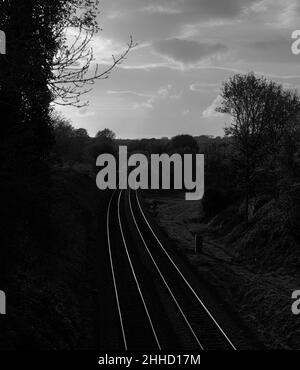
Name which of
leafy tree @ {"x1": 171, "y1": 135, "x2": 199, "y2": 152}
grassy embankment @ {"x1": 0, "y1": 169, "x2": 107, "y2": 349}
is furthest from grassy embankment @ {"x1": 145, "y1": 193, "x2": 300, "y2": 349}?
leafy tree @ {"x1": 171, "y1": 135, "x2": 199, "y2": 152}

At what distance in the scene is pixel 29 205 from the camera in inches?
601

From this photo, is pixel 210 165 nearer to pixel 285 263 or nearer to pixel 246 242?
pixel 246 242

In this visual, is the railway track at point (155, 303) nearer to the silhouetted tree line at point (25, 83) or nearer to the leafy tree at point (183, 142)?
the silhouetted tree line at point (25, 83)

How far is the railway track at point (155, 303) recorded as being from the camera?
2103 centimetres

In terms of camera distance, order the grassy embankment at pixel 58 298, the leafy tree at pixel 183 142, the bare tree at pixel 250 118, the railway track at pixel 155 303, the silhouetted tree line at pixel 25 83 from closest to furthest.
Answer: the silhouetted tree line at pixel 25 83 → the grassy embankment at pixel 58 298 → the railway track at pixel 155 303 → the bare tree at pixel 250 118 → the leafy tree at pixel 183 142

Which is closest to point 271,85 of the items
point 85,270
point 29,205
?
point 85,270

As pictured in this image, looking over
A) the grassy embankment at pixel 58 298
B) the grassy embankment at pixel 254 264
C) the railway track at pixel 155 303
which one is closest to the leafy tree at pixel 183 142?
the grassy embankment at pixel 254 264

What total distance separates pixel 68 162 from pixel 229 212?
60793 millimetres

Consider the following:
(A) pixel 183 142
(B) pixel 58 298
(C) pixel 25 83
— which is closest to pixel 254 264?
(B) pixel 58 298

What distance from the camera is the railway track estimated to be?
2103 cm

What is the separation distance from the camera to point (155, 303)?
85.3ft

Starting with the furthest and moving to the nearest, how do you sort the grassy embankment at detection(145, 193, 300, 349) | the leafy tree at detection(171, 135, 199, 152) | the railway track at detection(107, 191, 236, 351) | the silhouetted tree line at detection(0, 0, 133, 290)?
the leafy tree at detection(171, 135, 199, 152)
the grassy embankment at detection(145, 193, 300, 349)
the railway track at detection(107, 191, 236, 351)
the silhouetted tree line at detection(0, 0, 133, 290)

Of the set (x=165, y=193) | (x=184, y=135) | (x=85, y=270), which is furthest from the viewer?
(x=184, y=135)

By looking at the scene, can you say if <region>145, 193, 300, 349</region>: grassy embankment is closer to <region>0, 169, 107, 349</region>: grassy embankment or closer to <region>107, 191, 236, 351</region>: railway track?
<region>107, 191, 236, 351</region>: railway track
